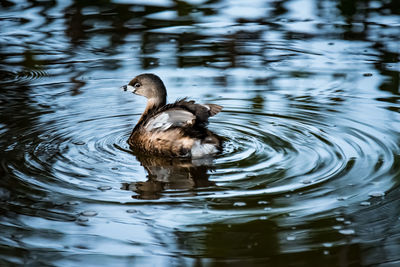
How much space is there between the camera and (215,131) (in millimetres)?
6984

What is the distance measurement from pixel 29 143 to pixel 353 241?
325 centimetres

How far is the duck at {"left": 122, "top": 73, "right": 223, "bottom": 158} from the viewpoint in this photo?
6.35 m

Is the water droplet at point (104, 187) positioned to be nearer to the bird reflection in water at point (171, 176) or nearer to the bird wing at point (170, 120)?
the bird reflection in water at point (171, 176)

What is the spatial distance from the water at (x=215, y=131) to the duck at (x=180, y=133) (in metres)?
A: 0.14

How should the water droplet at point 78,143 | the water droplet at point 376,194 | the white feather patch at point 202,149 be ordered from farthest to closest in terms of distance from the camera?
the water droplet at point 78,143 < the white feather patch at point 202,149 < the water droplet at point 376,194

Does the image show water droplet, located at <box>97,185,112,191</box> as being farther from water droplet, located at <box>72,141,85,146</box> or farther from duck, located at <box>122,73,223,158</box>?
water droplet, located at <box>72,141,85,146</box>

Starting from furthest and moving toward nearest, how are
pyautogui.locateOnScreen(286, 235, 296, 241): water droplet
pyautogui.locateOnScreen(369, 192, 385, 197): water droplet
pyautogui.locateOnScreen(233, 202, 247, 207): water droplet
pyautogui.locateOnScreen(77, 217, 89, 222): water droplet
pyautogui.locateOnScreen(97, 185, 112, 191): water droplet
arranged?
pyautogui.locateOnScreen(97, 185, 112, 191): water droplet
pyautogui.locateOnScreen(369, 192, 385, 197): water droplet
pyautogui.locateOnScreen(233, 202, 247, 207): water droplet
pyautogui.locateOnScreen(77, 217, 89, 222): water droplet
pyautogui.locateOnScreen(286, 235, 296, 241): water droplet

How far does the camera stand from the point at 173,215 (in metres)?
5.02

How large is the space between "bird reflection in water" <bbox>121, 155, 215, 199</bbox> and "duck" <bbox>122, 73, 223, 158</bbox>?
0.08m

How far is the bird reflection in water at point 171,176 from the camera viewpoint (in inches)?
218

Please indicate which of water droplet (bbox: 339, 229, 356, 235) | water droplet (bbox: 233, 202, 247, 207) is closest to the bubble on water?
water droplet (bbox: 339, 229, 356, 235)

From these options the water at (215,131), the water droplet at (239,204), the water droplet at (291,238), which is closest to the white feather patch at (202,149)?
the water at (215,131)

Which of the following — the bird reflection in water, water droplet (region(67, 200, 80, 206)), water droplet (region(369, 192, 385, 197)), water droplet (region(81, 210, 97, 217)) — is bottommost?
water droplet (region(369, 192, 385, 197))

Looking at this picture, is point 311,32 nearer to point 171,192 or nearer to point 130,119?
point 130,119
